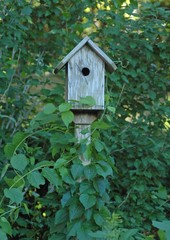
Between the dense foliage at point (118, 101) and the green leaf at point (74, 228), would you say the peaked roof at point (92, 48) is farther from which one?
the green leaf at point (74, 228)

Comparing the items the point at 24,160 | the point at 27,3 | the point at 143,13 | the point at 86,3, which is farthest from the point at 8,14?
the point at 24,160

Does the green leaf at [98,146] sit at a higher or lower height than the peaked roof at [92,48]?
lower

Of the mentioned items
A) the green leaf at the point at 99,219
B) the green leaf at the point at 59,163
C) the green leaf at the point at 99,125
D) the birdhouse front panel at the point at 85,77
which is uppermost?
the birdhouse front panel at the point at 85,77

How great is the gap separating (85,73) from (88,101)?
26 cm

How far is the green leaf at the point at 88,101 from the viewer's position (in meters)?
3.30

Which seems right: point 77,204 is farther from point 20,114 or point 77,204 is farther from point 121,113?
point 20,114

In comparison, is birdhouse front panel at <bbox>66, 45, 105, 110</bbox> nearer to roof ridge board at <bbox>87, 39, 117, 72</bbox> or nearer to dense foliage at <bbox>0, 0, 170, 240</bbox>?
roof ridge board at <bbox>87, 39, 117, 72</bbox>

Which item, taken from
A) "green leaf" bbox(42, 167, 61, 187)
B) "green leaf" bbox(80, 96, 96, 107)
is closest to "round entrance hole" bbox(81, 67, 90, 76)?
"green leaf" bbox(80, 96, 96, 107)

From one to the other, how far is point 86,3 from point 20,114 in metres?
1.10

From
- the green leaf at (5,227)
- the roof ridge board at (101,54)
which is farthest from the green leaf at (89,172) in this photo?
the roof ridge board at (101,54)

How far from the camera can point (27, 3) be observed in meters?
4.83

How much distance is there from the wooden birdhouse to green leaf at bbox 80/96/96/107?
0.09 meters

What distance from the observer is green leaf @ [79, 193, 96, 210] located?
11.0 ft

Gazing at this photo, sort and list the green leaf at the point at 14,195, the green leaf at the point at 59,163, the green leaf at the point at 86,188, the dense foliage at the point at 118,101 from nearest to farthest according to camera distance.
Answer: the green leaf at the point at 14,195
the green leaf at the point at 59,163
the green leaf at the point at 86,188
the dense foliage at the point at 118,101
